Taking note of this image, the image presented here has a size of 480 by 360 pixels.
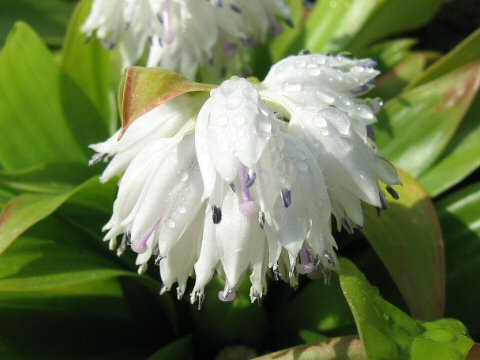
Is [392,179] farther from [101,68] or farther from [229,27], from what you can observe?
[101,68]

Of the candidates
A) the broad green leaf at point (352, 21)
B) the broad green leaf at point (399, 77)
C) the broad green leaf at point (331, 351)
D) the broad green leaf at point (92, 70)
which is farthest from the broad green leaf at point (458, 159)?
the broad green leaf at point (92, 70)

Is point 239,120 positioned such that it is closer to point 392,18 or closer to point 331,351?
point 331,351

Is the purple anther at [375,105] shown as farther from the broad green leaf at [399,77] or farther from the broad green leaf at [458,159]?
the broad green leaf at [399,77]

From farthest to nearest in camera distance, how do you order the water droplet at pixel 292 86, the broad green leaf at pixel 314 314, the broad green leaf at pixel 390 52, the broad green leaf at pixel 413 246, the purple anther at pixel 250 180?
the broad green leaf at pixel 390 52
the broad green leaf at pixel 314 314
the broad green leaf at pixel 413 246
the water droplet at pixel 292 86
the purple anther at pixel 250 180

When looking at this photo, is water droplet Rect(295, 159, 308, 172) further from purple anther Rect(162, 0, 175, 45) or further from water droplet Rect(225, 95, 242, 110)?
purple anther Rect(162, 0, 175, 45)

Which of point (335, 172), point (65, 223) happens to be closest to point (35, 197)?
point (65, 223)
